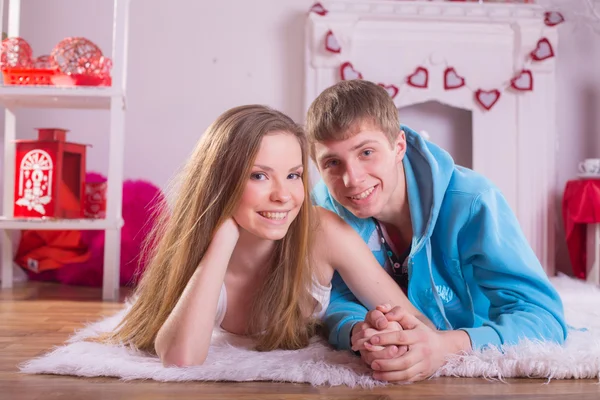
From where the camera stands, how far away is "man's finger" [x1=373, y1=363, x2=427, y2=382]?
3.17 ft

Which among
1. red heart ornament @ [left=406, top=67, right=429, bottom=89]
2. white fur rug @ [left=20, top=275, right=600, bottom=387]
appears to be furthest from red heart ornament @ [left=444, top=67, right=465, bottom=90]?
white fur rug @ [left=20, top=275, right=600, bottom=387]

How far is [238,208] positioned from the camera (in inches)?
43.7

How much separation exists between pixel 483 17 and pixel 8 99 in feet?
7.19

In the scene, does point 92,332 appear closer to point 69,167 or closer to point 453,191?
point 453,191

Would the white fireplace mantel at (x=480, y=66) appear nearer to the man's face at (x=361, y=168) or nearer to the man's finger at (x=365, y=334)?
the man's face at (x=361, y=168)

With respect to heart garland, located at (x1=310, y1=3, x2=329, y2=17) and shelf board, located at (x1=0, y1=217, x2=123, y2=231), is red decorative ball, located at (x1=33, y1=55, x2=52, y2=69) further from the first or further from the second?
heart garland, located at (x1=310, y1=3, x2=329, y2=17)

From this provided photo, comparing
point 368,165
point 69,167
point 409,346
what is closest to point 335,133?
point 368,165

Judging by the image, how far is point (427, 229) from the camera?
1.29 m

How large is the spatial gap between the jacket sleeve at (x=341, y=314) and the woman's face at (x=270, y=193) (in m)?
0.22

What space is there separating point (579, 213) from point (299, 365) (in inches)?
86.2

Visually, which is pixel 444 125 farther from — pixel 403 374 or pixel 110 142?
pixel 403 374

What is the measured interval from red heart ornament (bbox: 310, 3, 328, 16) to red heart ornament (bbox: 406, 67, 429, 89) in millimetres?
520

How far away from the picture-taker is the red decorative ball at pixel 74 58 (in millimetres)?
2203

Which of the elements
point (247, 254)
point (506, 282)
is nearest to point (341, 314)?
point (247, 254)
